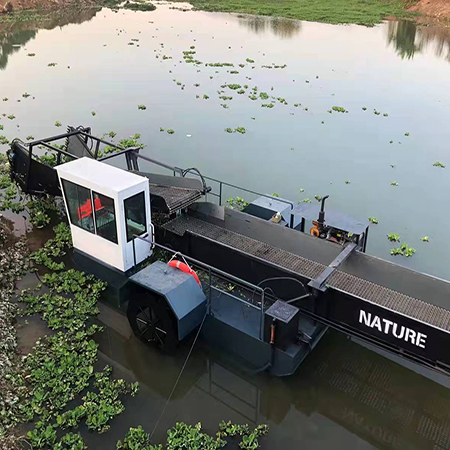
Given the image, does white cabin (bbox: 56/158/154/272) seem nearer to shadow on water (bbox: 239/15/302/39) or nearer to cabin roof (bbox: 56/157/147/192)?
cabin roof (bbox: 56/157/147/192)

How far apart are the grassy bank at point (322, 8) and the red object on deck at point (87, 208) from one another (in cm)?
4814

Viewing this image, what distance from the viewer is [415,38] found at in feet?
135

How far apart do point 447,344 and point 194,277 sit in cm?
404

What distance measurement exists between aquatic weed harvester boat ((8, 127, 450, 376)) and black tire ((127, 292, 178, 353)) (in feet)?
0.07

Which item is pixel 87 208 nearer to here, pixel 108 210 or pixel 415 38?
pixel 108 210

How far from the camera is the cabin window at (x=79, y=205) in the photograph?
8.46 metres

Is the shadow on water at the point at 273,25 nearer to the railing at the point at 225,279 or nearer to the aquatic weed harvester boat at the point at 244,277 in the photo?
the aquatic weed harvester boat at the point at 244,277

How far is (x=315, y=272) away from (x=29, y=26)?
4332 cm

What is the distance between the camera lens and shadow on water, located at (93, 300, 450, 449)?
6867 millimetres

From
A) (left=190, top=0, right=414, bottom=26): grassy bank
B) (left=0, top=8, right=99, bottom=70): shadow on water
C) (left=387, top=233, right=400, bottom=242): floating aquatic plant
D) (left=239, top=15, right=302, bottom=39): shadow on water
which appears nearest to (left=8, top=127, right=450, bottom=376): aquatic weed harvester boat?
(left=387, top=233, right=400, bottom=242): floating aquatic plant

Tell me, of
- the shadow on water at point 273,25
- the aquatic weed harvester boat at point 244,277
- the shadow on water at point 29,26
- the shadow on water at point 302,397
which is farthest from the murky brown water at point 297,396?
the shadow on water at point 273,25

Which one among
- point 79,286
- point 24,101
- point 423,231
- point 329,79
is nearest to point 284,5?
point 329,79

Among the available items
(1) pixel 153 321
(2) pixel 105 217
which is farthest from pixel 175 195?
(1) pixel 153 321

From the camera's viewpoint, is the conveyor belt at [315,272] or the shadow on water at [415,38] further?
the shadow on water at [415,38]
